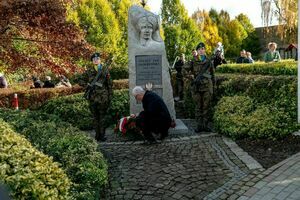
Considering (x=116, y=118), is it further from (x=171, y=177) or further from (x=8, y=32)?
(x=171, y=177)

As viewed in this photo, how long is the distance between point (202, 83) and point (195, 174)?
331 centimetres

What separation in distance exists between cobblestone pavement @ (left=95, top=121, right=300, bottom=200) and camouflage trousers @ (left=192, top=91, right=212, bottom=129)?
121cm

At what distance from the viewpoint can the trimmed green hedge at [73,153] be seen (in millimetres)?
4348

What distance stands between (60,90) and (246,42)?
3813cm

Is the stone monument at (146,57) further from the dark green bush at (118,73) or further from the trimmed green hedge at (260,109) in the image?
the dark green bush at (118,73)

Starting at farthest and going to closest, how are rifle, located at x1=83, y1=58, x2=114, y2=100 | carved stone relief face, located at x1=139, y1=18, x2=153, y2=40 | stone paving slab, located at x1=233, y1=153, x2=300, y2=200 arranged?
carved stone relief face, located at x1=139, y1=18, x2=153, y2=40 → rifle, located at x1=83, y1=58, x2=114, y2=100 → stone paving slab, located at x1=233, y1=153, x2=300, y2=200

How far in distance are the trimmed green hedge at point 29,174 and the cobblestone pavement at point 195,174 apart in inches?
47.4

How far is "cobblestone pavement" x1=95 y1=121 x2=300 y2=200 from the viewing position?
4.82 meters

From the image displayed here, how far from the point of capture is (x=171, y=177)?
5.47m

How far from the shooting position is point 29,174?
346cm

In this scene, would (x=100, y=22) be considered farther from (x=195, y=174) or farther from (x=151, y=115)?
(x=195, y=174)

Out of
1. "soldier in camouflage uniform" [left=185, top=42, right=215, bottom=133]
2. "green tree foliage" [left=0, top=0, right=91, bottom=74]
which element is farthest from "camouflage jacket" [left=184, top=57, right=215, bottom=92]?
"green tree foliage" [left=0, top=0, right=91, bottom=74]

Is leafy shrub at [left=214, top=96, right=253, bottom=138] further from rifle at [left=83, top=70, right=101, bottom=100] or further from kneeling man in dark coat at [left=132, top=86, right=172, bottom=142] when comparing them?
rifle at [left=83, top=70, right=101, bottom=100]

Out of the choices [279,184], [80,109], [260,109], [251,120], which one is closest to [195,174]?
[279,184]
